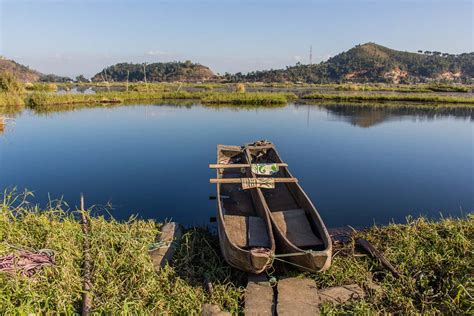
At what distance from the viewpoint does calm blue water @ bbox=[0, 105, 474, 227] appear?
7.76 m

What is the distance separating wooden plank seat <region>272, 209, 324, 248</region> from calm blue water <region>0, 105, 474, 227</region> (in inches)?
61.4

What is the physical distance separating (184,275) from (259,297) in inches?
45.0

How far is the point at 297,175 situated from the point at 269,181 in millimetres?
3810

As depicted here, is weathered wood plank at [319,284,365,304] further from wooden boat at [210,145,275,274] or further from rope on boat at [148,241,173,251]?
rope on boat at [148,241,173,251]

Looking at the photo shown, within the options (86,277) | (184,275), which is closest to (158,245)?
(184,275)

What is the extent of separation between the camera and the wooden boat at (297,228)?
3986mm

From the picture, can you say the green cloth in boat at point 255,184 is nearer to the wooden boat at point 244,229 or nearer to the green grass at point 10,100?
the wooden boat at point 244,229

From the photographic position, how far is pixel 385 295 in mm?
4148

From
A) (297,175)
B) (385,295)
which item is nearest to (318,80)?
(297,175)

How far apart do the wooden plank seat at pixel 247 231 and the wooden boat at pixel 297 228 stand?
0.84ft

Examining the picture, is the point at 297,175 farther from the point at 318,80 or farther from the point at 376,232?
the point at 318,80

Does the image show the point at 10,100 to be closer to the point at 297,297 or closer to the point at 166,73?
the point at 297,297

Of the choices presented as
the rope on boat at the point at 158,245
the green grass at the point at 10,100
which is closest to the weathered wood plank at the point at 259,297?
the rope on boat at the point at 158,245

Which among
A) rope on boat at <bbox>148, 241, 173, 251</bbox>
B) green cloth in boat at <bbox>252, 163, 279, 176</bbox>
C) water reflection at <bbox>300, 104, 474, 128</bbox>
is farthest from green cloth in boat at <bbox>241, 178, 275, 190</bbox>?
water reflection at <bbox>300, 104, 474, 128</bbox>
